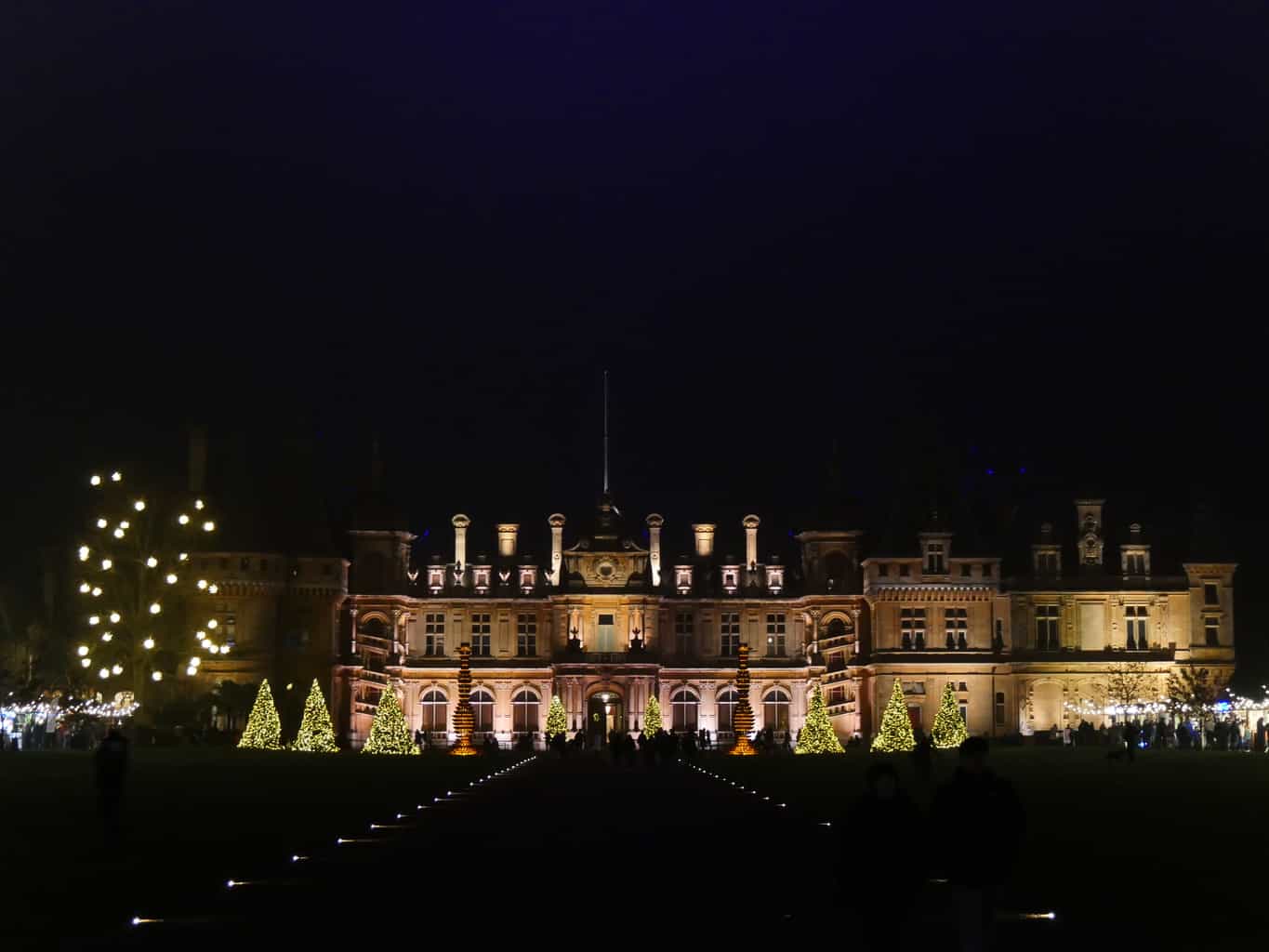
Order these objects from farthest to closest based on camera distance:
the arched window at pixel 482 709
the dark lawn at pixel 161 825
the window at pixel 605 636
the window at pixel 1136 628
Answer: the arched window at pixel 482 709 < the window at pixel 605 636 < the window at pixel 1136 628 < the dark lawn at pixel 161 825

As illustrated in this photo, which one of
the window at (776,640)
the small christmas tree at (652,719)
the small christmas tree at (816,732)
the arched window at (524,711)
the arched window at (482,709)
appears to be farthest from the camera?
the window at (776,640)

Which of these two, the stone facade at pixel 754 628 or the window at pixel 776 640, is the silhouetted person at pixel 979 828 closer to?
the stone facade at pixel 754 628

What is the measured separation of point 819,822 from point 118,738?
11.0 meters

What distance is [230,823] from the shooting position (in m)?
30.2

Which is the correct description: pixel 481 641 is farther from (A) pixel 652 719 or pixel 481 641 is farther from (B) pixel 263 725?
(B) pixel 263 725

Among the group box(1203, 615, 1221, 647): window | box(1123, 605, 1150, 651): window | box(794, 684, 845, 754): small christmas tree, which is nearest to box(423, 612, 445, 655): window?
box(794, 684, 845, 754): small christmas tree

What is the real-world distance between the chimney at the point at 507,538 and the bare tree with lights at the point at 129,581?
32569 mm

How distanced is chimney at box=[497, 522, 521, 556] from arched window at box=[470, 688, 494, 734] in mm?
8134

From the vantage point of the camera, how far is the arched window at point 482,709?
107125mm

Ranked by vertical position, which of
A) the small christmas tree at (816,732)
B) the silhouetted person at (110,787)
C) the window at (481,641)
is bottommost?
the small christmas tree at (816,732)

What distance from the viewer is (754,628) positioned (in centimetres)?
10850

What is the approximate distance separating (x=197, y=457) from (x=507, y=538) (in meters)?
18.3

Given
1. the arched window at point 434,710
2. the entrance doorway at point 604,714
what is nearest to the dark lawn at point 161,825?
the entrance doorway at point 604,714

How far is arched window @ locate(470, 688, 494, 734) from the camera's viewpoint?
351ft
